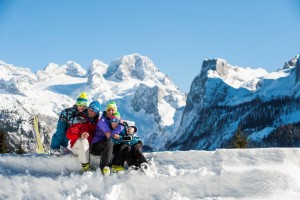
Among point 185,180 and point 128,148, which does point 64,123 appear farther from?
point 185,180

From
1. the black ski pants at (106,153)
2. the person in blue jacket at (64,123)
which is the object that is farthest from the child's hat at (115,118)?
the person in blue jacket at (64,123)

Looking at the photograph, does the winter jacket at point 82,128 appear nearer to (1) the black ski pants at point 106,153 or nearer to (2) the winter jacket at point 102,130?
(2) the winter jacket at point 102,130

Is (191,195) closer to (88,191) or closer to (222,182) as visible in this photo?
(222,182)

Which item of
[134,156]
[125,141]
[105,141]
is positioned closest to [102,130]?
[105,141]

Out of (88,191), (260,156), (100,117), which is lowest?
(88,191)

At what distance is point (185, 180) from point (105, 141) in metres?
1.95

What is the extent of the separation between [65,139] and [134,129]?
1.93m

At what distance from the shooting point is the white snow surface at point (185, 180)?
875 centimetres

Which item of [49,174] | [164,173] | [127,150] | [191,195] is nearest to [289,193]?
[191,195]

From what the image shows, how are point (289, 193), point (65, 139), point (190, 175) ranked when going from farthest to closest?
point (65, 139), point (190, 175), point (289, 193)

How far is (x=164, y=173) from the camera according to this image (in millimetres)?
9578

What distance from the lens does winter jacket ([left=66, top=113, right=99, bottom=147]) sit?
1008cm

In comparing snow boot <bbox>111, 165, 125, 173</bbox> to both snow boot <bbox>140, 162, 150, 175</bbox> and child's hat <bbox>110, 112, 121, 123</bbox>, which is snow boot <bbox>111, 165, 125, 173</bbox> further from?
child's hat <bbox>110, 112, 121, 123</bbox>

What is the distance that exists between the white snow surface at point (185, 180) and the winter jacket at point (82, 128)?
2.05ft
